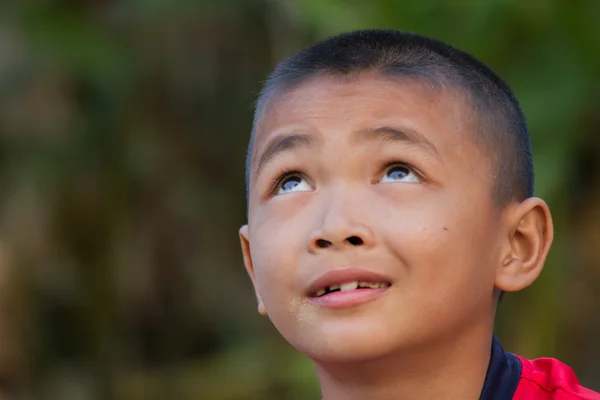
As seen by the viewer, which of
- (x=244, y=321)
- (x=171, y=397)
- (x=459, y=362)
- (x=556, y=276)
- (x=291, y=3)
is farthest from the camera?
(x=244, y=321)

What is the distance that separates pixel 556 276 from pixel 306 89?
102 inches

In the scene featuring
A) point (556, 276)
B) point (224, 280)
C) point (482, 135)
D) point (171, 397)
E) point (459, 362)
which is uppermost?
point (482, 135)

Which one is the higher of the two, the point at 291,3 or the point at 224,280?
the point at 291,3

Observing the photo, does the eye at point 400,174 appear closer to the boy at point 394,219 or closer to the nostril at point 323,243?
the boy at point 394,219

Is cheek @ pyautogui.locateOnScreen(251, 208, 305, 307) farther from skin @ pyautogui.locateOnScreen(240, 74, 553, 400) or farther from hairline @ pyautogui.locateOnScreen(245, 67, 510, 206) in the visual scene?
hairline @ pyautogui.locateOnScreen(245, 67, 510, 206)

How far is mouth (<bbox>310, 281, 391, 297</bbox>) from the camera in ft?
6.40

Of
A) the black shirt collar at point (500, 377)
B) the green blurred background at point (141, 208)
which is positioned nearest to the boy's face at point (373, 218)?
the black shirt collar at point (500, 377)

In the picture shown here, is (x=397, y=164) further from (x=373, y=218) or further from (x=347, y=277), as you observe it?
(x=347, y=277)

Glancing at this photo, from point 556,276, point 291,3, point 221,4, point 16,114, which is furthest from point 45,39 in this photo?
point 556,276

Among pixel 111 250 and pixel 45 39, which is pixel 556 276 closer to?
pixel 111 250

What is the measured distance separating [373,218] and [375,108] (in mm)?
251

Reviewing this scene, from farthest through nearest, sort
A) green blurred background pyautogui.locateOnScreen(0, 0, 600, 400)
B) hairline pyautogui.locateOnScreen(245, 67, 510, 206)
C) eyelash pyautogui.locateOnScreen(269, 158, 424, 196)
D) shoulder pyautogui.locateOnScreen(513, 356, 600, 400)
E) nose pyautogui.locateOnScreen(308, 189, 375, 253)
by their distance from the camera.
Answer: green blurred background pyautogui.locateOnScreen(0, 0, 600, 400)
shoulder pyautogui.locateOnScreen(513, 356, 600, 400)
hairline pyautogui.locateOnScreen(245, 67, 510, 206)
eyelash pyautogui.locateOnScreen(269, 158, 424, 196)
nose pyautogui.locateOnScreen(308, 189, 375, 253)

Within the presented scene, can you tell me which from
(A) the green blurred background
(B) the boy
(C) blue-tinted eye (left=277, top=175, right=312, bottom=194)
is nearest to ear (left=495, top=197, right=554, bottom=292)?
(B) the boy

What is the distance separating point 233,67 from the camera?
21.3 ft
